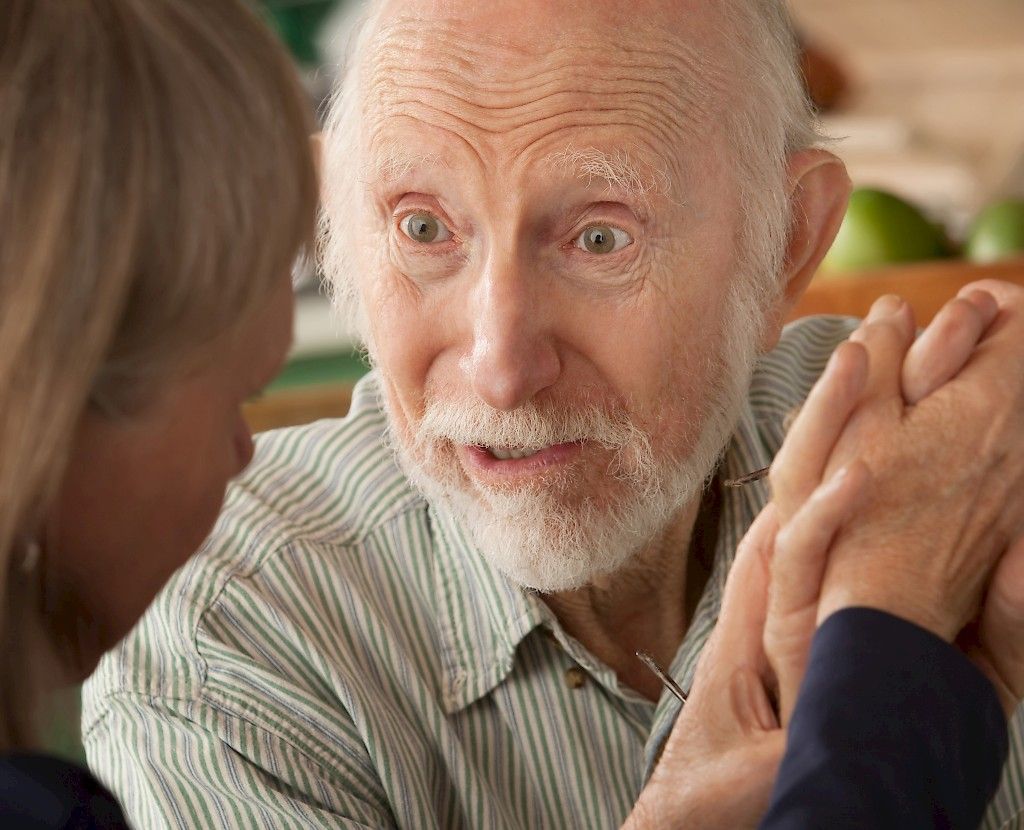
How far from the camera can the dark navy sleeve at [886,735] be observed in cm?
90

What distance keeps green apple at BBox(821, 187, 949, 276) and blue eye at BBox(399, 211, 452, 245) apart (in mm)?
1186

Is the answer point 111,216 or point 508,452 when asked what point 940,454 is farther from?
point 111,216

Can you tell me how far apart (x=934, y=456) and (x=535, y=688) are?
0.56m

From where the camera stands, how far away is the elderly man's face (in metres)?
A: 1.38

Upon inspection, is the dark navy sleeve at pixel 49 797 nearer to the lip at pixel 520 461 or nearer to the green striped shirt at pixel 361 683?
the green striped shirt at pixel 361 683

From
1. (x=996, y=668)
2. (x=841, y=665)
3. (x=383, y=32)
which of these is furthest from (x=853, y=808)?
(x=383, y=32)

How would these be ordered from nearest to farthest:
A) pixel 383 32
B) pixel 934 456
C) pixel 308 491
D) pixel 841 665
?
1. pixel 841 665
2. pixel 934 456
3. pixel 383 32
4. pixel 308 491

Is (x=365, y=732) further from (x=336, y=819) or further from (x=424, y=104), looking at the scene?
(x=424, y=104)

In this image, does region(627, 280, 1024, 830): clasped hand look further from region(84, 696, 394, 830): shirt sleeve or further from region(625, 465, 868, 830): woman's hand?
region(84, 696, 394, 830): shirt sleeve

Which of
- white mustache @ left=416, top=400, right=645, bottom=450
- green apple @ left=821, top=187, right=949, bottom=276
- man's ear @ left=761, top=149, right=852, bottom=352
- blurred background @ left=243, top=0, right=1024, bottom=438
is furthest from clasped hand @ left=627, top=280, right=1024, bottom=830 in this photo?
blurred background @ left=243, top=0, right=1024, bottom=438

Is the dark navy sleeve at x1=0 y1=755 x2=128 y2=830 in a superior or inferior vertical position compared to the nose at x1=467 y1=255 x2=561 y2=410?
inferior

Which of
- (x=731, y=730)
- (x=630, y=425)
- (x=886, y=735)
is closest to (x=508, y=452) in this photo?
(x=630, y=425)

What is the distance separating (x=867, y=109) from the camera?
5.08 metres

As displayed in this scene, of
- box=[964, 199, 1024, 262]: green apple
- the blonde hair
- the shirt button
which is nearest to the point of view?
the blonde hair
